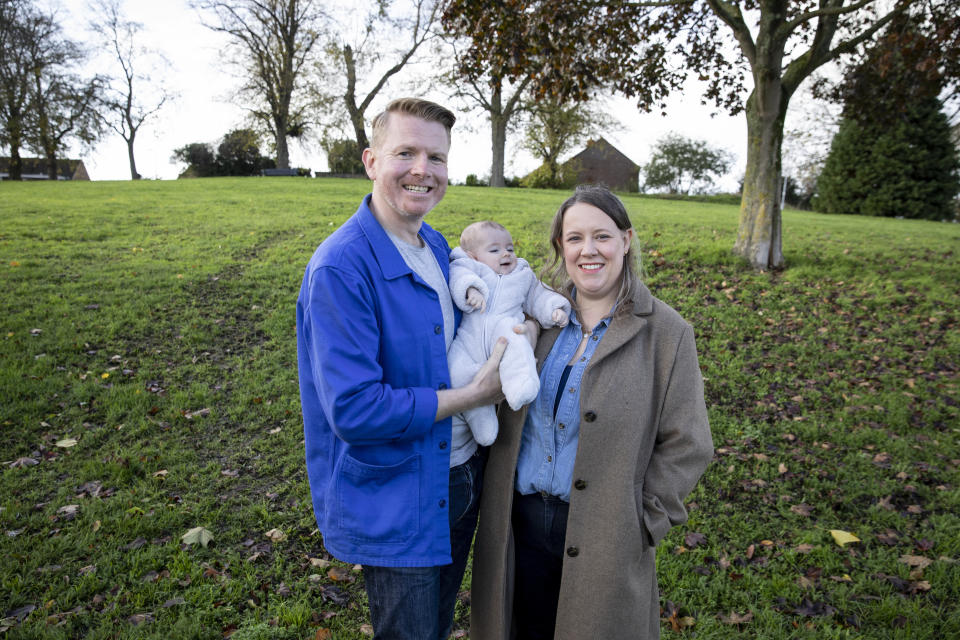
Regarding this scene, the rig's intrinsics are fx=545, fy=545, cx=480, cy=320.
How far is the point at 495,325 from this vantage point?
2.29 m

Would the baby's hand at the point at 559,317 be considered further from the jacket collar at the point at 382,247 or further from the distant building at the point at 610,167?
the distant building at the point at 610,167

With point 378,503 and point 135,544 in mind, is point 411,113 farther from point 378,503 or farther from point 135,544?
point 135,544

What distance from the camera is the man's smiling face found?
2.06 m

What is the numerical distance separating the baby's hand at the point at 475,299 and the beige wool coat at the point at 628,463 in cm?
49

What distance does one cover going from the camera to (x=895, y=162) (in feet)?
82.4

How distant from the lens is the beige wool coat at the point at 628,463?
2.12m

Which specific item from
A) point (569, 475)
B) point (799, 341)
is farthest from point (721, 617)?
point (799, 341)

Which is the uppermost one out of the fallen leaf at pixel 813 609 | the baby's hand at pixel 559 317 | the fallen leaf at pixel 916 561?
the baby's hand at pixel 559 317

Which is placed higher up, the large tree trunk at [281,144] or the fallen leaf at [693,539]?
the large tree trunk at [281,144]

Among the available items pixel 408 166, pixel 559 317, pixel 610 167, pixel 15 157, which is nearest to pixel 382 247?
pixel 408 166

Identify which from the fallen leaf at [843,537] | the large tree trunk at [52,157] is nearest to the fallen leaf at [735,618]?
the fallen leaf at [843,537]

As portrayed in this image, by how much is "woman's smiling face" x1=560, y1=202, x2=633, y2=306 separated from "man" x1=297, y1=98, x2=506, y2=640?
1.86ft

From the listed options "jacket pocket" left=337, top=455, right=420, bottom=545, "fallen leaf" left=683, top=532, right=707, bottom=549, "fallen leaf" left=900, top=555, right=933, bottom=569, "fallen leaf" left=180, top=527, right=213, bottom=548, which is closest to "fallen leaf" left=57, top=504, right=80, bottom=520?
"fallen leaf" left=180, top=527, right=213, bottom=548

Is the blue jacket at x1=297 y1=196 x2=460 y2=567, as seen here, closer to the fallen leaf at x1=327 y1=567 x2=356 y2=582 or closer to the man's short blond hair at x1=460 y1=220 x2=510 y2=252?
the man's short blond hair at x1=460 y1=220 x2=510 y2=252
